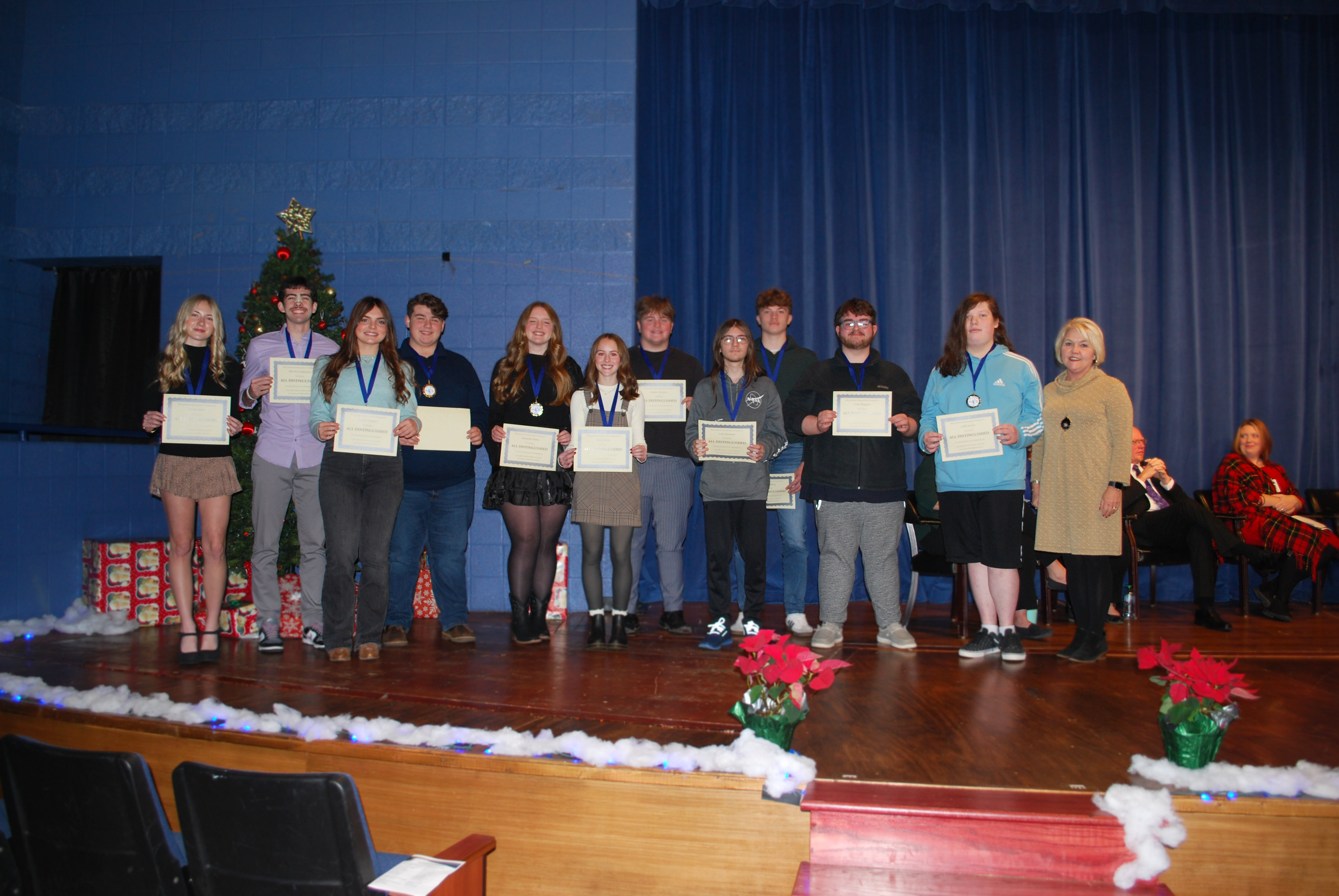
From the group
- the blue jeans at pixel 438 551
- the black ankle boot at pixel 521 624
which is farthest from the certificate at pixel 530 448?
the black ankle boot at pixel 521 624

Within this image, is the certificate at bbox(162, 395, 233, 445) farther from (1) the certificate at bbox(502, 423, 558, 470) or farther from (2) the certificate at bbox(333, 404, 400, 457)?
(1) the certificate at bbox(502, 423, 558, 470)


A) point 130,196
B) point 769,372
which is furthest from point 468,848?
point 130,196

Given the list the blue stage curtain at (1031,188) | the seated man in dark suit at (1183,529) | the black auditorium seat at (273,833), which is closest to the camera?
the black auditorium seat at (273,833)

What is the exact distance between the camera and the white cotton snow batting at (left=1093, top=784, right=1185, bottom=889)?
74.2 inches

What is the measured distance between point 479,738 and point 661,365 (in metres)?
2.27

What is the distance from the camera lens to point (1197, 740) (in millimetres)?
2092

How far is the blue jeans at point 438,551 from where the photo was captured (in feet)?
12.4

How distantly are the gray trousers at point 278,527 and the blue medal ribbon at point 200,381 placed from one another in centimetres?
37

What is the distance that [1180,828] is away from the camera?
1.90 meters

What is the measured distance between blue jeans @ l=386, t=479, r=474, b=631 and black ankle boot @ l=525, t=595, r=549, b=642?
336mm

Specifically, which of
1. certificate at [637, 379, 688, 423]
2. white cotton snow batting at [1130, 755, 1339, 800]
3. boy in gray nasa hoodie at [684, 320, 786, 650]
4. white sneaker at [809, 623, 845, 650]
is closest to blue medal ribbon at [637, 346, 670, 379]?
certificate at [637, 379, 688, 423]

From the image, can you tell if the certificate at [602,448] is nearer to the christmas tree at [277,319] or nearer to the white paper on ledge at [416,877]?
the christmas tree at [277,319]

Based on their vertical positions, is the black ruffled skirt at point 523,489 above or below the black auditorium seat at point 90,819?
above

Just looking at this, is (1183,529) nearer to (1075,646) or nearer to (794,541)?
(1075,646)
